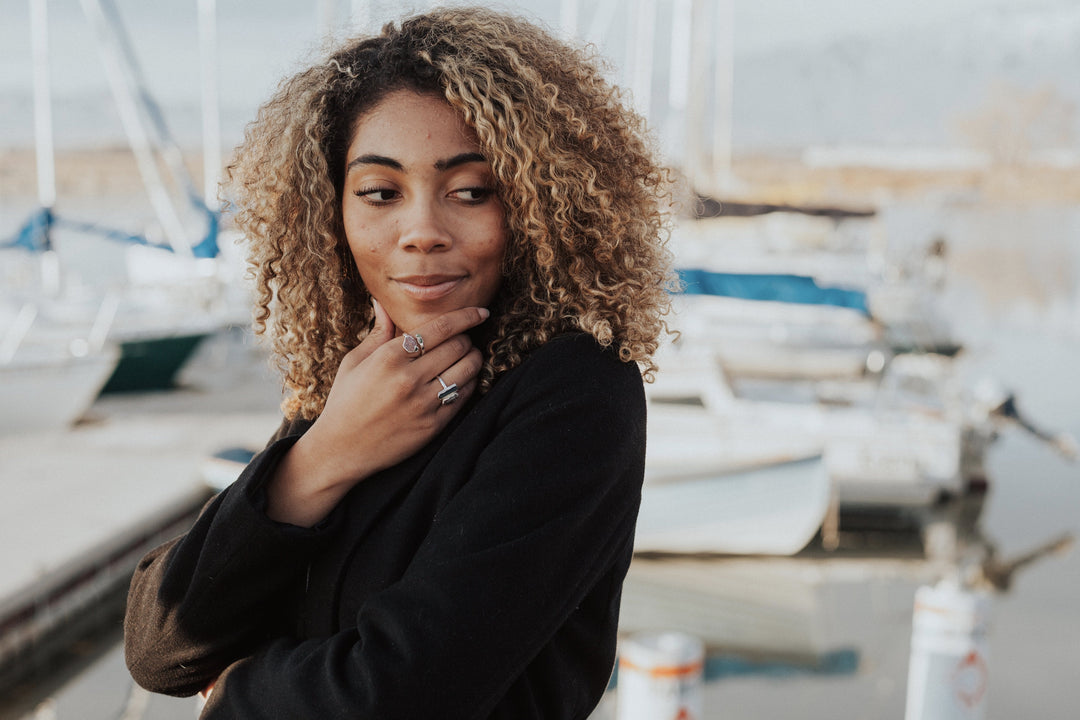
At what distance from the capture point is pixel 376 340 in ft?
4.17

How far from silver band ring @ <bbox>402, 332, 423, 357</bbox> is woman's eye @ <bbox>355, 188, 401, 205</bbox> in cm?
18

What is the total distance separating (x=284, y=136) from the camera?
1363 mm

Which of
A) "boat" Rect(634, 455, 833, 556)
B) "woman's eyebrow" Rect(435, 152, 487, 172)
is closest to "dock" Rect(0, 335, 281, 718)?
"boat" Rect(634, 455, 833, 556)

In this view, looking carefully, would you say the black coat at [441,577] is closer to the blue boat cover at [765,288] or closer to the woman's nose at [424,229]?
the woman's nose at [424,229]

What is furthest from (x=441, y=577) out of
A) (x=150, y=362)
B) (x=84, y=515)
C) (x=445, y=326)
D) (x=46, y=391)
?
(x=150, y=362)

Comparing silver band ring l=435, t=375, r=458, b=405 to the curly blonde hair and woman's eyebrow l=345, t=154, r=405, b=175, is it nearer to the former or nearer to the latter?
the curly blonde hair

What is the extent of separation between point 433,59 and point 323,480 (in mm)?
543

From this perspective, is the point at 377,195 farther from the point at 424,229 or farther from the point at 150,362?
the point at 150,362

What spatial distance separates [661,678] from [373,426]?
2.11 meters

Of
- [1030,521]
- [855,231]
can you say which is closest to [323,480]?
[1030,521]

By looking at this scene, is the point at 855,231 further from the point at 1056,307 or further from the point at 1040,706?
the point at 1040,706

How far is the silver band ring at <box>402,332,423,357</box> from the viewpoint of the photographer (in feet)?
3.88

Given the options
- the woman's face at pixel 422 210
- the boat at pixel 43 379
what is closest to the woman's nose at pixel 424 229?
the woman's face at pixel 422 210

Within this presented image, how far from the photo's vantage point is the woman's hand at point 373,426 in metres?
1.15
